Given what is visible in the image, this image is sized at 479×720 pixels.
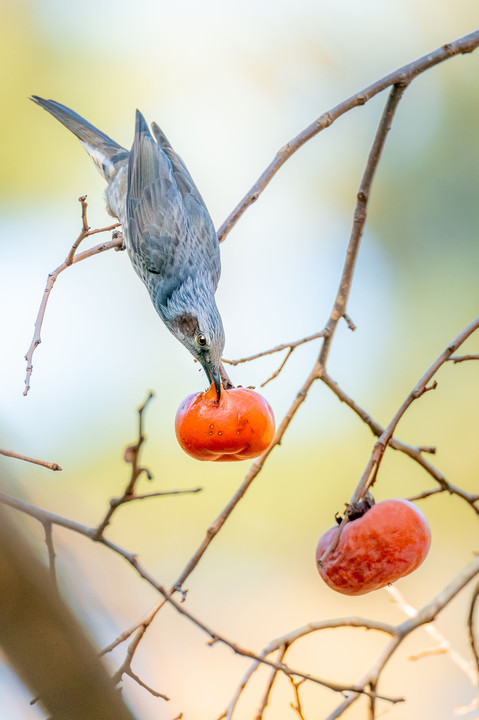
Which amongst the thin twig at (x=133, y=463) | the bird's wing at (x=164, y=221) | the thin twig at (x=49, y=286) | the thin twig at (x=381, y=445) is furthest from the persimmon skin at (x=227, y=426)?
the bird's wing at (x=164, y=221)

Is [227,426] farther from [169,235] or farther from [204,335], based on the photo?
[169,235]

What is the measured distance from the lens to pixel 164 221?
437 cm

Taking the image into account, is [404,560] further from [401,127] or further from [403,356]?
[401,127]

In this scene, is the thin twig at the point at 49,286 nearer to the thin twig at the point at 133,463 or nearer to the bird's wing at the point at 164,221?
the thin twig at the point at 133,463

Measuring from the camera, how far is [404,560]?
95.8 inches

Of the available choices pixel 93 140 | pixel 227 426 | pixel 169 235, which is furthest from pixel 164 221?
pixel 227 426

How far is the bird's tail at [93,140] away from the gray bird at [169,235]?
0.47 m

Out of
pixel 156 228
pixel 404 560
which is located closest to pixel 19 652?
pixel 404 560

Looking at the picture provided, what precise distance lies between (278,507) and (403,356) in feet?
5.44

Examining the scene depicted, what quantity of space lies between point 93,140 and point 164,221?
4.43ft

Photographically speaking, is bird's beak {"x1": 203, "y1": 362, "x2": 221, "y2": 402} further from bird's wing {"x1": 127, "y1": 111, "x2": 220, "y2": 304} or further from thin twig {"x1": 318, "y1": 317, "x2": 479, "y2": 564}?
bird's wing {"x1": 127, "y1": 111, "x2": 220, "y2": 304}

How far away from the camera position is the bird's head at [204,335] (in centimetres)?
354

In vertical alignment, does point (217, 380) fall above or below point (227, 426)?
above

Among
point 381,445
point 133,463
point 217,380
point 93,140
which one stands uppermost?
point 93,140
